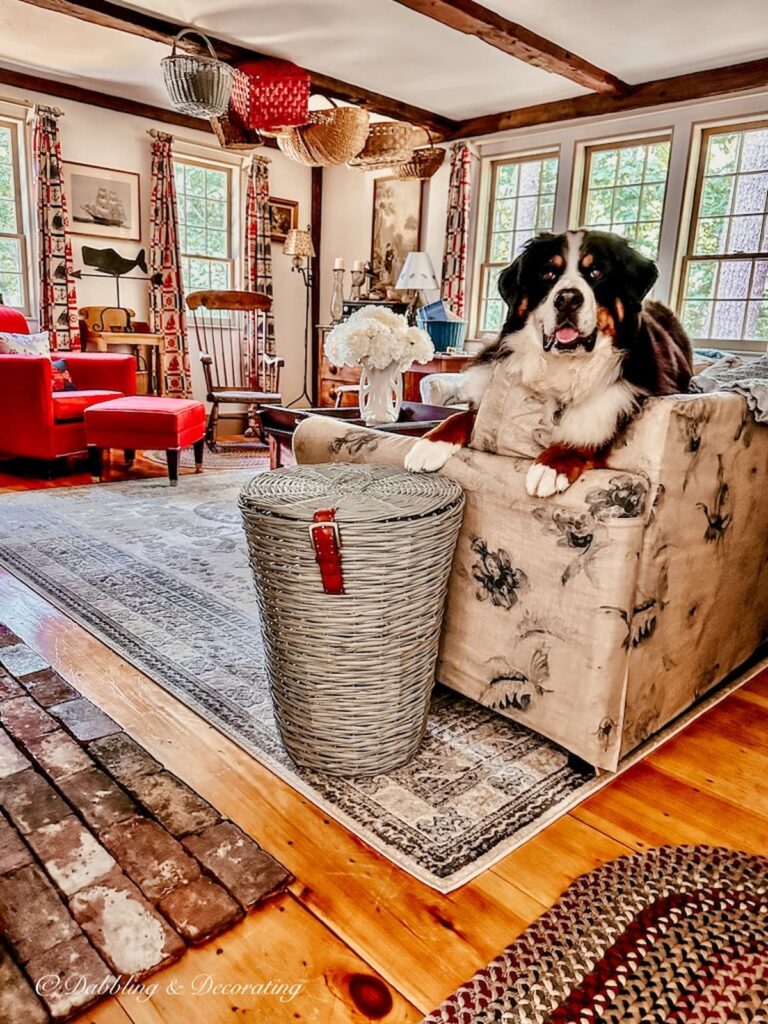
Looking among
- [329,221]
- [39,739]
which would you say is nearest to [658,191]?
[329,221]

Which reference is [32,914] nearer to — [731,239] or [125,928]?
[125,928]

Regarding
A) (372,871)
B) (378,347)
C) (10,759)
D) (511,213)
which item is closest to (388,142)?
(378,347)

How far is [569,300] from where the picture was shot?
54.2 inches

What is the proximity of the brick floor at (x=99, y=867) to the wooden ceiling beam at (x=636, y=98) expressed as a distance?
5.22 m

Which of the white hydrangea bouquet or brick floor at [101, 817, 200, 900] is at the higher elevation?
the white hydrangea bouquet

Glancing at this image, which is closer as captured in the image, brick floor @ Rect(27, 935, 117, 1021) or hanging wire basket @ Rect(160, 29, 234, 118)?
brick floor @ Rect(27, 935, 117, 1021)

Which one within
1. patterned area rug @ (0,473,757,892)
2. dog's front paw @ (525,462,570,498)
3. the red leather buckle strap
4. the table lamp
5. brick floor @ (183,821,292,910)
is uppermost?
the table lamp

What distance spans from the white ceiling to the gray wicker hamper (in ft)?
11.9

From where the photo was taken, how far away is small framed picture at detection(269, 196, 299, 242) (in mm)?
6758

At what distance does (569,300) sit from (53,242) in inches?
204

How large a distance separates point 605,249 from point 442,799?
1.15 m

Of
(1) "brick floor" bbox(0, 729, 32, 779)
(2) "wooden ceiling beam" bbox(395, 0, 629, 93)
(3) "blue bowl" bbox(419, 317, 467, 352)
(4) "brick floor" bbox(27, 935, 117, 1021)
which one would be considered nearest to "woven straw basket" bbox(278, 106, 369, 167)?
(2) "wooden ceiling beam" bbox(395, 0, 629, 93)

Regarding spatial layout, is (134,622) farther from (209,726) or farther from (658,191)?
(658,191)

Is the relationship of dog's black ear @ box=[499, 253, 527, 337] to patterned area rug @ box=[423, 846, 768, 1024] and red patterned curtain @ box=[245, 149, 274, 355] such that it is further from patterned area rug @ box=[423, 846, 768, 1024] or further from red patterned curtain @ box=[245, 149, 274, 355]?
red patterned curtain @ box=[245, 149, 274, 355]
